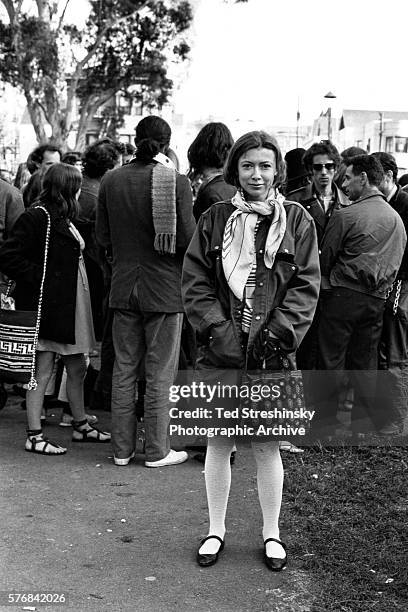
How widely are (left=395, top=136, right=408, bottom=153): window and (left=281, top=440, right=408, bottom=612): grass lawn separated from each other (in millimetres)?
41779

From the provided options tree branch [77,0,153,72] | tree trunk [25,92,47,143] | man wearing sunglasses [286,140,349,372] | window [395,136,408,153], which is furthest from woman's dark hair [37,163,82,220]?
window [395,136,408,153]

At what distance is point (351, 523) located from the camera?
484cm

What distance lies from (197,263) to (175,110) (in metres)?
34.5

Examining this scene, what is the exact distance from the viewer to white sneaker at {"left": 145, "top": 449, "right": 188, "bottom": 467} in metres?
5.80

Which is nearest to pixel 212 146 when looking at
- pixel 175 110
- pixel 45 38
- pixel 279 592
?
pixel 279 592

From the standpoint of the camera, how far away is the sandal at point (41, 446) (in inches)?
238

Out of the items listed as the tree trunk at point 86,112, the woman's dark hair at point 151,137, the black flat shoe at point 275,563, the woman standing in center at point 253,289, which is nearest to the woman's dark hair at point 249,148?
the woman standing in center at point 253,289

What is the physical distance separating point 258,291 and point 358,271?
7.02 ft

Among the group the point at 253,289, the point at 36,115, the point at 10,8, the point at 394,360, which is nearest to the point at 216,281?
the point at 253,289

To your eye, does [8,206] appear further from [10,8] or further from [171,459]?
[10,8]

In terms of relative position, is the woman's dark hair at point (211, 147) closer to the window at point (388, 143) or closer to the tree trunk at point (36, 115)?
the tree trunk at point (36, 115)

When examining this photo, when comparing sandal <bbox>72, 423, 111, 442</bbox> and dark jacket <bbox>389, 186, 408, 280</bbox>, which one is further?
dark jacket <bbox>389, 186, 408, 280</bbox>

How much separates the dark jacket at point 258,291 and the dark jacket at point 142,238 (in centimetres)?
131

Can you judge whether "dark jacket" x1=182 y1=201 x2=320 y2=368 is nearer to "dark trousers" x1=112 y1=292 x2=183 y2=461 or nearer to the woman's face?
the woman's face
